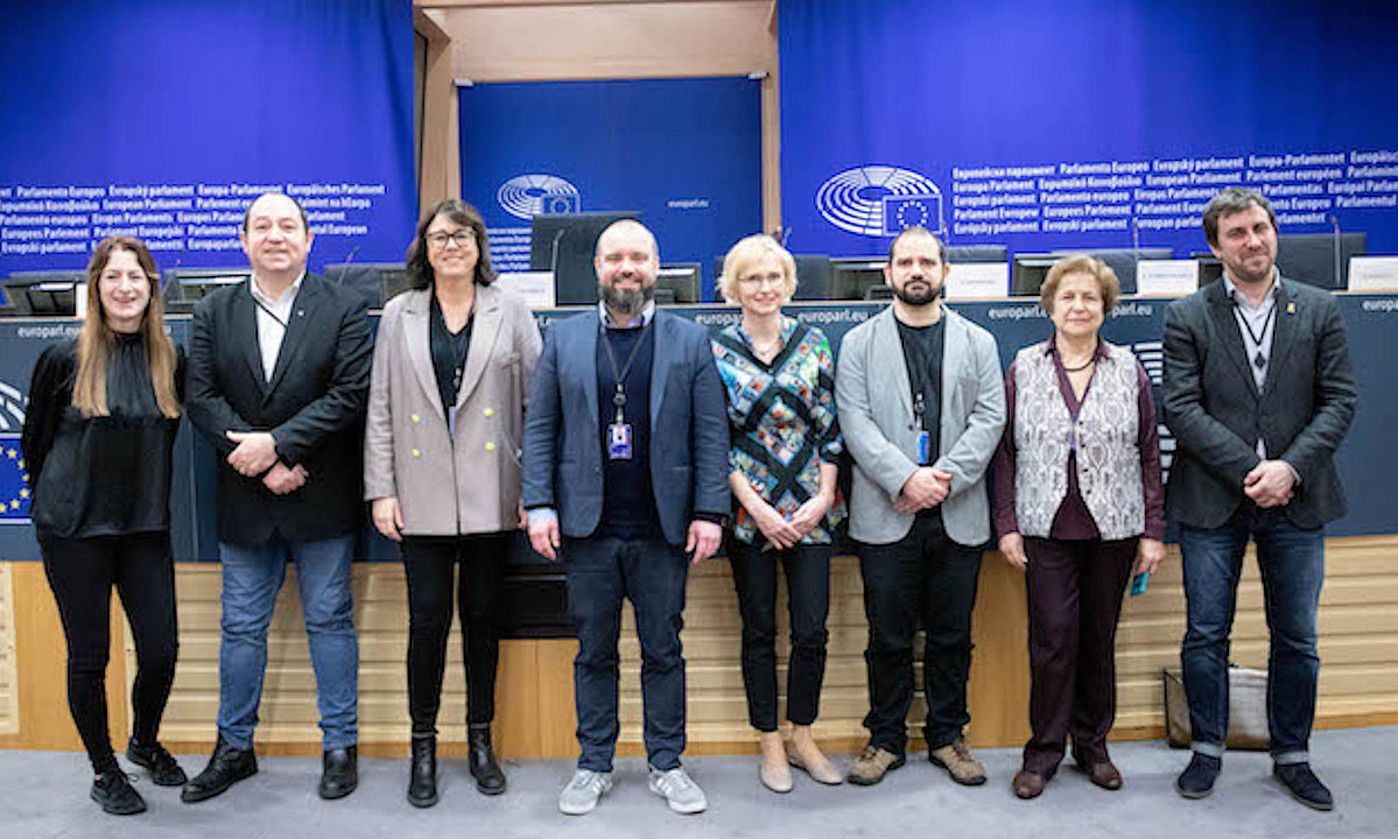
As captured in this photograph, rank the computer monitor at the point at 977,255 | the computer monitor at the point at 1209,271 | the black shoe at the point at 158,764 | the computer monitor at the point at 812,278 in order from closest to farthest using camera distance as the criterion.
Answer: the black shoe at the point at 158,764 < the computer monitor at the point at 1209,271 < the computer monitor at the point at 812,278 < the computer monitor at the point at 977,255

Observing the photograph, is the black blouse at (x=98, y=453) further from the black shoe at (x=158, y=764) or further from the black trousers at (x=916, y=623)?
the black trousers at (x=916, y=623)

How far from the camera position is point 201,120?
6.18 m

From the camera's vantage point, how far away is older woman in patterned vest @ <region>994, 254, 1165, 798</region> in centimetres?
276

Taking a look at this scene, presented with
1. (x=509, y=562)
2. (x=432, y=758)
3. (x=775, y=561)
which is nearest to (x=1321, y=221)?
(x=775, y=561)

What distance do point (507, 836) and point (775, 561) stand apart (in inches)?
39.9

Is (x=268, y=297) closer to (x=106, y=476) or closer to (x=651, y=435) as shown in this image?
(x=106, y=476)

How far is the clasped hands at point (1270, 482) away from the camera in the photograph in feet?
8.63

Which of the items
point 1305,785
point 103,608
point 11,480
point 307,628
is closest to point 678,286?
point 307,628

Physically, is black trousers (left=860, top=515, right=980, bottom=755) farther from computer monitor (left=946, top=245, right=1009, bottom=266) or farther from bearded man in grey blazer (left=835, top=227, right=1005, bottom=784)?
computer monitor (left=946, top=245, right=1009, bottom=266)

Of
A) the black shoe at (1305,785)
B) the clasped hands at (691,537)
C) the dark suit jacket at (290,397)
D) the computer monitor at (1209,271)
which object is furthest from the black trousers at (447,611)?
the computer monitor at (1209,271)

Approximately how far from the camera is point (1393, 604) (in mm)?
3236

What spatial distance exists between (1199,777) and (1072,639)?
50 centimetres

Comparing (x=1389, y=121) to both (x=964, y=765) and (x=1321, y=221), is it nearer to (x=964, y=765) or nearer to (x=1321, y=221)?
(x=1321, y=221)

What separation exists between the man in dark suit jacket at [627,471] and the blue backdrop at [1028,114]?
3.65m
